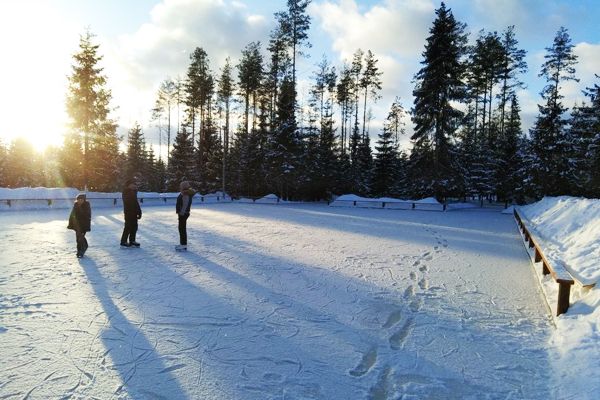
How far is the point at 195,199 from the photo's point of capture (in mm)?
30828

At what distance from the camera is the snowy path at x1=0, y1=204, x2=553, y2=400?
10.6 feet

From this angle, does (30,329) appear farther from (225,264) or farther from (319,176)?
(319,176)

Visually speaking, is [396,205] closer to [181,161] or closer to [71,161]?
[181,161]

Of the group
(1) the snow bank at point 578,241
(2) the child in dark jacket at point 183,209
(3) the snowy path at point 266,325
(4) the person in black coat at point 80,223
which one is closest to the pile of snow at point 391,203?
(1) the snow bank at point 578,241

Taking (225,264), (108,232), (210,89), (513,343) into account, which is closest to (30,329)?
(225,264)

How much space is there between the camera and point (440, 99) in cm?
2927

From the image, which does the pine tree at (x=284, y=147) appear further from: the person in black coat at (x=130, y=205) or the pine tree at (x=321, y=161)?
the person in black coat at (x=130, y=205)

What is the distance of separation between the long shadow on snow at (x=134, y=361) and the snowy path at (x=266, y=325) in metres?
0.02

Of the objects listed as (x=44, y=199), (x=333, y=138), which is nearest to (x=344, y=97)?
(x=333, y=138)

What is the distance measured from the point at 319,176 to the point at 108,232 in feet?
80.0

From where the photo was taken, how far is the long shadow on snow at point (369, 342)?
132 inches

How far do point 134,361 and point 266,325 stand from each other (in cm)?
162

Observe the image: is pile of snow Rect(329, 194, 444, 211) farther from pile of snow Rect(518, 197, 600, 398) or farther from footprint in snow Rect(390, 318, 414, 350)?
footprint in snow Rect(390, 318, 414, 350)

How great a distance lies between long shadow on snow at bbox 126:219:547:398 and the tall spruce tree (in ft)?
82.2
